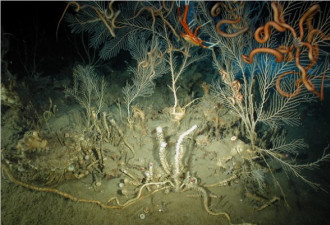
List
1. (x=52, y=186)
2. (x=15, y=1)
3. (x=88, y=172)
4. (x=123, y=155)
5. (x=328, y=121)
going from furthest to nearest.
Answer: (x=15, y=1), (x=328, y=121), (x=123, y=155), (x=88, y=172), (x=52, y=186)

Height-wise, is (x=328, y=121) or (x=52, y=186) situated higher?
(x=52, y=186)

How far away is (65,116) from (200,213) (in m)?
3.69

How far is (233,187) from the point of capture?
11.5 ft

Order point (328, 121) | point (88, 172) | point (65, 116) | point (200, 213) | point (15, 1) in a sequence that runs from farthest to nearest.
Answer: point (15, 1) < point (328, 121) < point (65, 116) < point (88, 172) < point (200, 213)

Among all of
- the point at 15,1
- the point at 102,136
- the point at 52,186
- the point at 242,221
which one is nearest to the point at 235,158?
the point at 242,221

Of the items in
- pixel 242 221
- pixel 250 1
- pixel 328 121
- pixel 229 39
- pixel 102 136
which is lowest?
pixel 328 121

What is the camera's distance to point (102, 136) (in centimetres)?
410

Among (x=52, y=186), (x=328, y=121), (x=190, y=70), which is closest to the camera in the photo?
(x=52, y=186)

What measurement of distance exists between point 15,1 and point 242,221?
38.6 feet

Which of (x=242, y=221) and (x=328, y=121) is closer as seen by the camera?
(x=242, y=221)

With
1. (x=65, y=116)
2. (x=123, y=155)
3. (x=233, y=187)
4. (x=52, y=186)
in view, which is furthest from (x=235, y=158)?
(x=65, y=116)

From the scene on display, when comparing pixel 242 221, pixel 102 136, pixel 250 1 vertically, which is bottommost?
A: pixel 242 221

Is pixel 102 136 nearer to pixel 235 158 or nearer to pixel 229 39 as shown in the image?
pixel 235 158

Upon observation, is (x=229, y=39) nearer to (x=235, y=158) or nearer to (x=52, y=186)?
(x=235, y=158)
